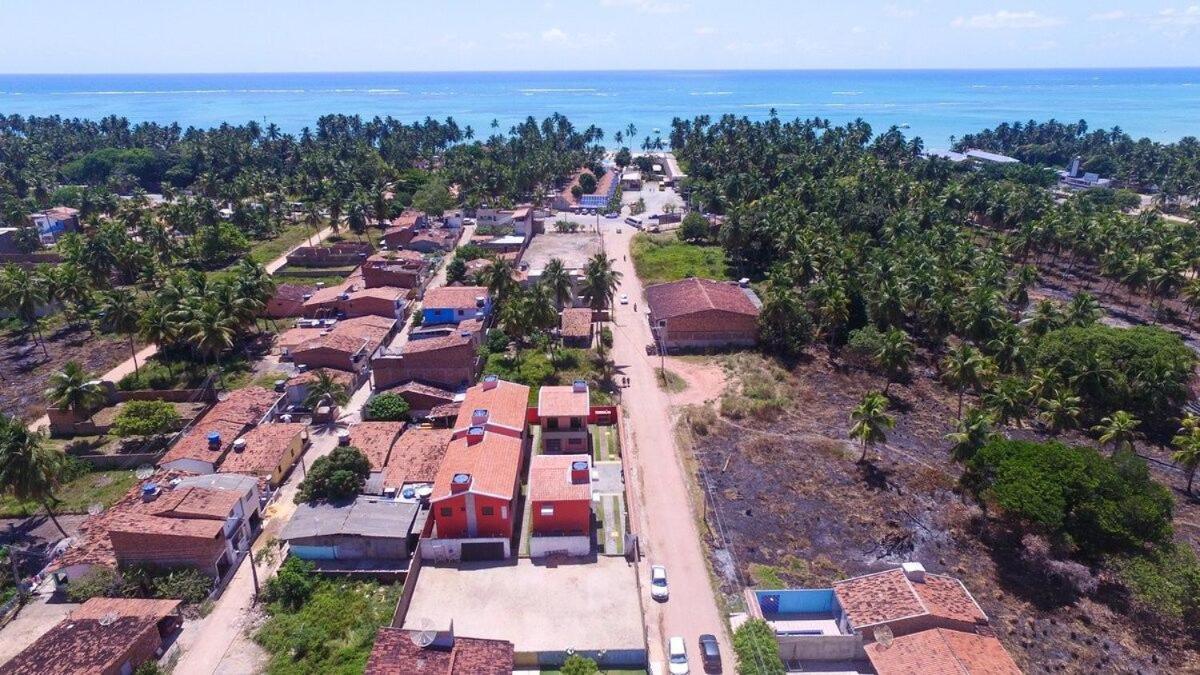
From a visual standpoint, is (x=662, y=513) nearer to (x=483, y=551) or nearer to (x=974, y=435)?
(x=483, y=551)

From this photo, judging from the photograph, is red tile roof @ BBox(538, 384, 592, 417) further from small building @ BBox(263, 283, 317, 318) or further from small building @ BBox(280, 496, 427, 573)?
small building @ BBox(263, 283, 317, 318)

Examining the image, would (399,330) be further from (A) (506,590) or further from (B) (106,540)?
(A) (506,590)

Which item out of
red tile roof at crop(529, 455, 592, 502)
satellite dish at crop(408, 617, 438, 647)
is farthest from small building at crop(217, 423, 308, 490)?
satellite dish at crop(408, 617, 438, 647)

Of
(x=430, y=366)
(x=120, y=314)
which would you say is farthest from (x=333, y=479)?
(x=120, y=314)

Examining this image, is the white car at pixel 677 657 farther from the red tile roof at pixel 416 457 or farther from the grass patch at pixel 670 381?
the grass patch at pixel 670 381

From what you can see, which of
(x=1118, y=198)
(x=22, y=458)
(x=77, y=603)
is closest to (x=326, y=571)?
(x=77, y=603)

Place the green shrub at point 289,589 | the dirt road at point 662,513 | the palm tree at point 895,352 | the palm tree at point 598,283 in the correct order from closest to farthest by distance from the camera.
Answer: the dirt road at point 662,513 → the green shrub at point 289,589 → the palm tree at point 895,352 → the palm tree at point 598,283

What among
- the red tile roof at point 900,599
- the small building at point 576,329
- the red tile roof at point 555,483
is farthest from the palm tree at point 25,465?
the red tile roof at point 900,599
